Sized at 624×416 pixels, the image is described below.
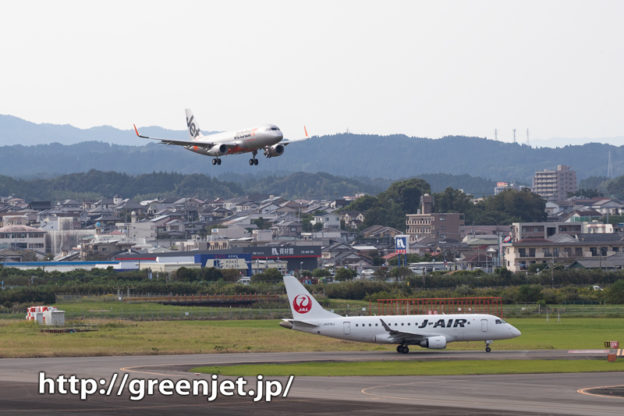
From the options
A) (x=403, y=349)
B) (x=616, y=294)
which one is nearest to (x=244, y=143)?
(x=403, y=349)

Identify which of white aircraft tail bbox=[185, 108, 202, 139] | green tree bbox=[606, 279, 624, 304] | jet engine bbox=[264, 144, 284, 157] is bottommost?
green tree bbox=[606, 279, 624, 304]

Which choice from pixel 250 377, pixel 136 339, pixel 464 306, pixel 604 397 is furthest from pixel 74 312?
pixel 604 397

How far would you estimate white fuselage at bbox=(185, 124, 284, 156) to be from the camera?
7931cm

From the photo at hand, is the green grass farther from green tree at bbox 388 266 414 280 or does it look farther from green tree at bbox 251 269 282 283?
green tree at bbox 388 266 414 280

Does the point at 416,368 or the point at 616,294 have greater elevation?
the point at 616,294

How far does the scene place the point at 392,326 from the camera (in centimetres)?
7000

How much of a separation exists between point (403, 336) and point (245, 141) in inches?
764

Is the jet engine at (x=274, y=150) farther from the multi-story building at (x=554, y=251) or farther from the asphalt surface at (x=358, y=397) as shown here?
the multi-story building at (x=554, y=251)

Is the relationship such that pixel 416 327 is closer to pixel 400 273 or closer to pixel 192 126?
pixel 192 126

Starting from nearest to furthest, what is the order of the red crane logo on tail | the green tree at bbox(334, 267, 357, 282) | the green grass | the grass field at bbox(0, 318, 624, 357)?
1. the green grass
2. the red crane logo on tail
3. the grass field at bbox(0, 318, 624, 357)
4. the green tree at bbox(334, 267, 357, 282)

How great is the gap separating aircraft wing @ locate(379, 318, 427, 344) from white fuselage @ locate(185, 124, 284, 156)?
55.0ft

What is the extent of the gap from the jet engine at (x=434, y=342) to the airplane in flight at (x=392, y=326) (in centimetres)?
8

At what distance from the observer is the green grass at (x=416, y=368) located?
56688 mm

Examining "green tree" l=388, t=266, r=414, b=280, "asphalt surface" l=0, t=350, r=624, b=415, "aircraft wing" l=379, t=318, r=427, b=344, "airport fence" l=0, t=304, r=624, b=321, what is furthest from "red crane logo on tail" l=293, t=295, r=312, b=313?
"green tree" l=388, t=266, r=414, b=280
